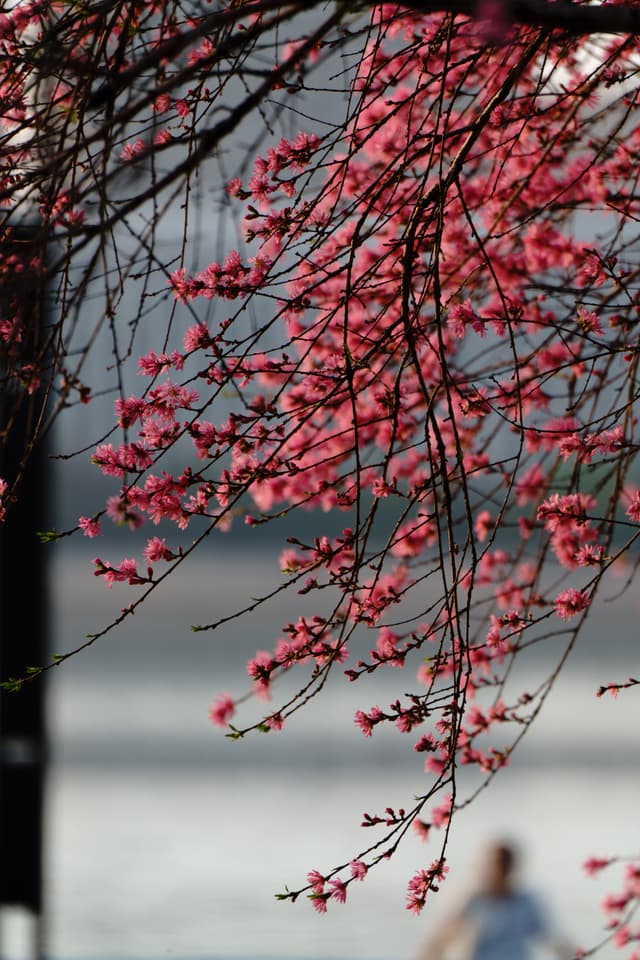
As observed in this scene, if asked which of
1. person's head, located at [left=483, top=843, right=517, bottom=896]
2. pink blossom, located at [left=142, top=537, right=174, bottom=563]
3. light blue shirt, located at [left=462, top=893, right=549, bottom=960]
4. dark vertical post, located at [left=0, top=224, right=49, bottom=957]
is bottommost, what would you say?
light blue shirt, located at [left=462, top=893, right=549, bottom=960]

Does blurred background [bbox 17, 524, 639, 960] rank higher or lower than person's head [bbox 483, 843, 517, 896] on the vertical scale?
higher

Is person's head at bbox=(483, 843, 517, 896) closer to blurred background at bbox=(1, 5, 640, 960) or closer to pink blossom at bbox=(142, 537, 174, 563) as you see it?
blurred background at bbox=(1, 5, 640, 960)

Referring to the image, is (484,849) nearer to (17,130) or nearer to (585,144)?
(585,144)

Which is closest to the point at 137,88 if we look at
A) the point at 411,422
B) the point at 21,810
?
the point at 411,422

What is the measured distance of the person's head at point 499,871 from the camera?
4668 millimetres

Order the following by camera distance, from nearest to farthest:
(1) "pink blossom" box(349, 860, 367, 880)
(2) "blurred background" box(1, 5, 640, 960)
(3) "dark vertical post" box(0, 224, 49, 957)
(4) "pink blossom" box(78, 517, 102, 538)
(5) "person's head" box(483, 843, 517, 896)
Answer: (1) "pink blossom" box(349, 860, 367, 880), (4) "pink blossom" box(78, 517, 102, 538), (5) "person's head" box(483, 843, 517, 896), (3) "dark vertical post" box(0, 224, 49, 957), (2) "blurred background" box(1, 5, 640, 960)

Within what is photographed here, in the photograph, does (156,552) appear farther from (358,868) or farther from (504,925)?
(504,925)

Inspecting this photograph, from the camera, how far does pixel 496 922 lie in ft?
15.1

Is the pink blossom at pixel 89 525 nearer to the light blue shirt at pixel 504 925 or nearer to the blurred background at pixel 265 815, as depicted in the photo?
the light blue shirt at pixel 504 925

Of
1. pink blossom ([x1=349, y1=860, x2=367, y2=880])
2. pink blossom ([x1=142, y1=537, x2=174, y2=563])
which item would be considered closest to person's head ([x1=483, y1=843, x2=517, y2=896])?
pink blossom ([x1=349, y1=860, x2=367, y2=880])

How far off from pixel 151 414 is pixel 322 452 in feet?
4.12

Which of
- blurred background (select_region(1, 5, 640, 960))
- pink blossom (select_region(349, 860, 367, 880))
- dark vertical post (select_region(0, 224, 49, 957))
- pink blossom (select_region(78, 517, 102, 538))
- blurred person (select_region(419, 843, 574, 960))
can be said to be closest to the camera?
pink blossom (select_region(349, 860, 367, 880))

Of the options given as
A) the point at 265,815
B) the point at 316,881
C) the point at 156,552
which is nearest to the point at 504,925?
the point at 316,881

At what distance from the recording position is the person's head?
15.3ft
